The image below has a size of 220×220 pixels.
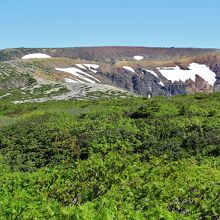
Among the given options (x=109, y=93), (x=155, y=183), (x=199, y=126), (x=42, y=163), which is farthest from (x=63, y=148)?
(x=109, y=93)

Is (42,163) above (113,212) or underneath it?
underneath

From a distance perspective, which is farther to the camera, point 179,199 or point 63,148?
point 63,148

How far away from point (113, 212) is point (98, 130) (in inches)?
840

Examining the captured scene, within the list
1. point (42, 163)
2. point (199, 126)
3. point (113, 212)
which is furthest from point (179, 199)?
point (199, 126)

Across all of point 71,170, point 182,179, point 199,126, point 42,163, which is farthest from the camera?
point 199,126

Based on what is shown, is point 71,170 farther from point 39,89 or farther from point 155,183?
point 39,89

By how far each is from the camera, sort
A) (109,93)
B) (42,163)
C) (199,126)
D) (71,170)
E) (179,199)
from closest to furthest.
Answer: (179,199)
(71,170)
(42,163)
(199,126)
(109,93)

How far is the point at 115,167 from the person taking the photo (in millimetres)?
21453

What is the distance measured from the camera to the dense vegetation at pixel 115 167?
15.4 metres

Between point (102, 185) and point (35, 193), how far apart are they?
2.43 m

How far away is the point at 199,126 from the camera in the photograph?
112 ft

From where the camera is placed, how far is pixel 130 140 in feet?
108

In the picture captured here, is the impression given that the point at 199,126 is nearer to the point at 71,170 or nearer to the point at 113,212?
the point at 71,170

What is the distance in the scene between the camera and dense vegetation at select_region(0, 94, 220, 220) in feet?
50.5
